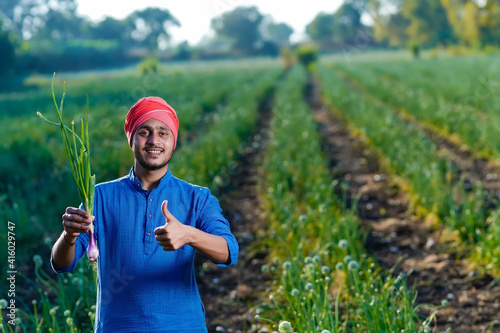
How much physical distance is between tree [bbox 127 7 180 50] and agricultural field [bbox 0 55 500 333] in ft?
106

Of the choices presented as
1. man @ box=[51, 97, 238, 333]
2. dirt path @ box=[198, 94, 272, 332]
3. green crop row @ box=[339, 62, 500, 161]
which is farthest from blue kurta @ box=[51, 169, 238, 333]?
green crop row @ box=[339, 62, 500, 161]

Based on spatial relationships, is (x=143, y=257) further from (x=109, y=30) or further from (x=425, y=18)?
(x=109, y=30)

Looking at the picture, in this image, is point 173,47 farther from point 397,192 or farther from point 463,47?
point 397,192

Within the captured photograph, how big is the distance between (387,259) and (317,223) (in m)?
0.58

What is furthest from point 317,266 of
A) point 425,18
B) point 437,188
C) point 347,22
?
point 347,22

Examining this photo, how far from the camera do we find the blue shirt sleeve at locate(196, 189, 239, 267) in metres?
1.31

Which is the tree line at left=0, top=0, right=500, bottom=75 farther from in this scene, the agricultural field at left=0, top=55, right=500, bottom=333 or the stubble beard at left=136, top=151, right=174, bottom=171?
the stubble beard at left=136, top=151, right=174, bottom=171

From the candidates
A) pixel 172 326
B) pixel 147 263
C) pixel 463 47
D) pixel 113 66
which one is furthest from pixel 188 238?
pixel 463 47

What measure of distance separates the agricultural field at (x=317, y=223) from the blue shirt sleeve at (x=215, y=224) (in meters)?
0.26

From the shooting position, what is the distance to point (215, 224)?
1346mm

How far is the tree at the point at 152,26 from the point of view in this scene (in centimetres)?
4050

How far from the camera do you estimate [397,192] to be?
5.50m

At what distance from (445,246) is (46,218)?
10.4 feet

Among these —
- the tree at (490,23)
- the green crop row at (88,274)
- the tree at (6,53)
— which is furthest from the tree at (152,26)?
the green crop row at (88,274)
